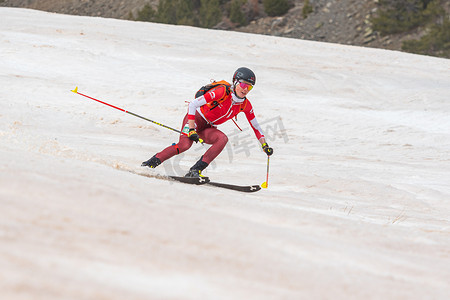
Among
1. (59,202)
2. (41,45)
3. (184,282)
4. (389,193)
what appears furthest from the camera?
(41,45)

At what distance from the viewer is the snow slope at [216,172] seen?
2805 millimetres

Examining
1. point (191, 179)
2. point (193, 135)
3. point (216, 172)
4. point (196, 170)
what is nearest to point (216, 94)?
point (193, 135)

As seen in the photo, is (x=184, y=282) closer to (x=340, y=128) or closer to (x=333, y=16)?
(x=340, y=128)

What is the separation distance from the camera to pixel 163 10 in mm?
54469

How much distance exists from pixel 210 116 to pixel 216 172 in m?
2.02

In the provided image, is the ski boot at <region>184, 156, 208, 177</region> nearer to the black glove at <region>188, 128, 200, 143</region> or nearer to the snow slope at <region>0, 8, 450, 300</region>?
the black glove at <region>188, 128, 200, 143</region>

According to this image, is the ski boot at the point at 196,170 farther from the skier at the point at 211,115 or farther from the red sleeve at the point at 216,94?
the red sleeve at the point at 216,94

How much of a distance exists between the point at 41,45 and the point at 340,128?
9.08 metres

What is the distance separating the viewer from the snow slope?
280cm

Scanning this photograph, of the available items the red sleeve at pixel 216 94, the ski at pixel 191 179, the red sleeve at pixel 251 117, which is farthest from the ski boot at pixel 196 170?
the red sleeve at pixel 251 117

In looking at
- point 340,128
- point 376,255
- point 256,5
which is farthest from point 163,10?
point 376,255

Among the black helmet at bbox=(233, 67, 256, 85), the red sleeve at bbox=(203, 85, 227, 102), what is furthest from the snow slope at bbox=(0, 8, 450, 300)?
the black helmet at bbox=(233, 67, 256, 85)

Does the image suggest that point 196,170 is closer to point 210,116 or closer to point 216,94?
point 210,116

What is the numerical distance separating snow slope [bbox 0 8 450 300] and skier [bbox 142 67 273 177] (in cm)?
74
